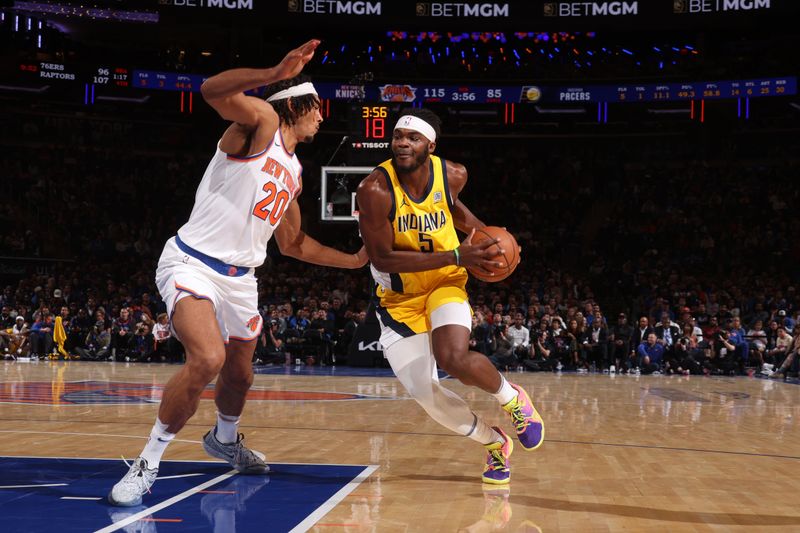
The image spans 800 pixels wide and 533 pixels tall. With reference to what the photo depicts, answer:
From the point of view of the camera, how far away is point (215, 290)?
4633 mm

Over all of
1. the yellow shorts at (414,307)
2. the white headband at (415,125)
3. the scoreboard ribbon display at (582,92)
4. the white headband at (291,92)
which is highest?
the scoreboard ribbon display at (582,92)

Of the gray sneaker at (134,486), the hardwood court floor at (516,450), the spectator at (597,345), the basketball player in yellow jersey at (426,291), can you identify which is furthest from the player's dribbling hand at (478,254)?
the spectator at (597,345)

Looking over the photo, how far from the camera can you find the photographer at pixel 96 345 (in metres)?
18.8

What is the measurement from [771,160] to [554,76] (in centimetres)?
709

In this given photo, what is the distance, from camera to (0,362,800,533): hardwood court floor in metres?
4.15

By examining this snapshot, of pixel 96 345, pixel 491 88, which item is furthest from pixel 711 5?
pixel 96 345

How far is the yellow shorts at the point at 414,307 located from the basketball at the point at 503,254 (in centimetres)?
32

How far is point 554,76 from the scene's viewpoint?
27.2 m

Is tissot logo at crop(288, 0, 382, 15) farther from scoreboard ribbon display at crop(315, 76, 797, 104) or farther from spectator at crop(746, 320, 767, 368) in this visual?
spectator at crop(746, 320, 767, 368)

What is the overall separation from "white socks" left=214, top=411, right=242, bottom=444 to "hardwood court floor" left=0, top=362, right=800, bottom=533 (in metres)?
0.58

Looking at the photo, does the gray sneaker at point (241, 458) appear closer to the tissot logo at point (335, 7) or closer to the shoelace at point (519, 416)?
the shoelace at point (519, 416)

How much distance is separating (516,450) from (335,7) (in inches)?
809

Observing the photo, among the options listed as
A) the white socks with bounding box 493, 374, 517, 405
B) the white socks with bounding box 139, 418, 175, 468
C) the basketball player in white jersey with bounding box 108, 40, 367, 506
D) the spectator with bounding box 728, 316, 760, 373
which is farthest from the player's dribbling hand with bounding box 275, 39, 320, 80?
the spectator with bounding box 728, 316, 760, 373

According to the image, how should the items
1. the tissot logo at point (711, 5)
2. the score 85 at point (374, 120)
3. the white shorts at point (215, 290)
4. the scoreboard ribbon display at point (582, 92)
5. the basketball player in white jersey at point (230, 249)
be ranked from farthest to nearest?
1. the scoreboard ribbon display at point (582, 92)
2. the tissot logo at point (711, 5)
3. the score 85 at point (374, 120)
4. the white shorts at point (215, 290)
5. the basketball player in white jersey at point (230, 249)
